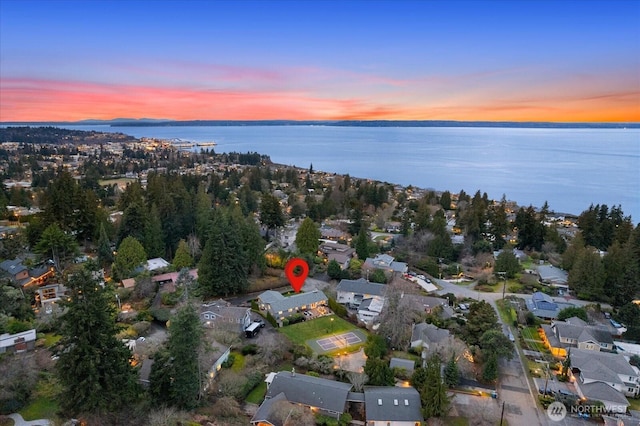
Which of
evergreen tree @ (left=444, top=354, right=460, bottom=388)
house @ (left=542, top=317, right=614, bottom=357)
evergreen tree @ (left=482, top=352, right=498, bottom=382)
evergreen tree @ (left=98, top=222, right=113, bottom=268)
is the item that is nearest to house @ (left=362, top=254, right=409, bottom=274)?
house @ (left=542, top=317, right=614, bottom=357)

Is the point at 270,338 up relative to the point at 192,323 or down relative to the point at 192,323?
down

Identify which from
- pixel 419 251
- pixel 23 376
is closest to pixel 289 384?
pixel 23 376

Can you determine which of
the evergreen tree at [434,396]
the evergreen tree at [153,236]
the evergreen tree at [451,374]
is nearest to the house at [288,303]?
the evergreen tree at [451,374]

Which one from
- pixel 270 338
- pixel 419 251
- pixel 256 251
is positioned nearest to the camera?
pixel 270 338

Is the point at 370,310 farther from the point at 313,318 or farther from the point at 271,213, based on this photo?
the point at 271,213

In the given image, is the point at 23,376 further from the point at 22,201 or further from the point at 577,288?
the point at 22,201

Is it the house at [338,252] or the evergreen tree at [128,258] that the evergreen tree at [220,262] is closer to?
the evergreen tree at [128,258]

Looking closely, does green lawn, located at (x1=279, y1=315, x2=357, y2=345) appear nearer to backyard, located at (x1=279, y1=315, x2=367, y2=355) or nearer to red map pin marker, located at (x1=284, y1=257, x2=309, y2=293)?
backyard, located at (x1=279, y1=315, x2=367, y2=355)
